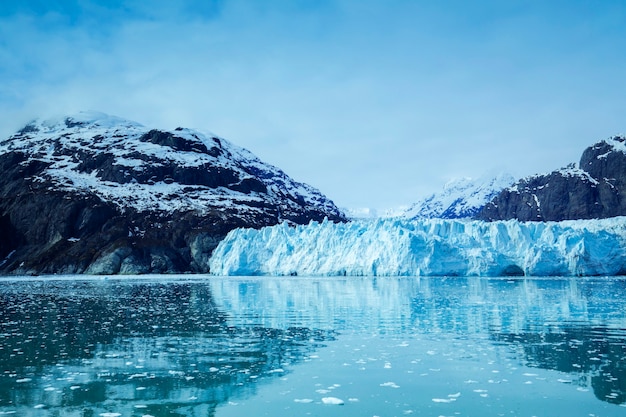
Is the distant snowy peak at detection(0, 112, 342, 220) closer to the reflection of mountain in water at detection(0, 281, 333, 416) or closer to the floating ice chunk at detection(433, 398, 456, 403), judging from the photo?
the reflection of mountain in water at detection(0, 281, 333, 416)

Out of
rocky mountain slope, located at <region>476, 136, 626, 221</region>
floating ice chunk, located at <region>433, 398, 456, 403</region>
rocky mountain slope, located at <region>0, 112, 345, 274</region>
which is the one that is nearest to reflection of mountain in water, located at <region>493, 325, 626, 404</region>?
floating ice chunk, located at <region>433, 398, 456, 403</region>

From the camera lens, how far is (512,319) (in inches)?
830

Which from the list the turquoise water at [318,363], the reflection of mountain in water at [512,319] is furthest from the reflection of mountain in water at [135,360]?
the reflection of mountain in water at [512,319]

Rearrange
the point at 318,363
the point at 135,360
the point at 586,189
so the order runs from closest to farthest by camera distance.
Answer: the point at 318,363 → the point at 135,360 → the point at 586,189

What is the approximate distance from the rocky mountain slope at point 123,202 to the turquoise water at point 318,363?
254 feet

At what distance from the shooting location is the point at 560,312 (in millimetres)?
23453

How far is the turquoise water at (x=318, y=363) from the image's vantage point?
9789 millimetres

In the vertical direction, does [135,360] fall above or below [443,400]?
above

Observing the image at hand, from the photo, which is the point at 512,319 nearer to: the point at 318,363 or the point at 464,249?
the point at 318,363

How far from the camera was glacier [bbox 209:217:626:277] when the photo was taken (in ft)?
191

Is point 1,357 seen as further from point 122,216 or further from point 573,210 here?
point 573,210

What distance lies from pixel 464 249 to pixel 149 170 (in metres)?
98.1

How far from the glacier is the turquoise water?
116 feet

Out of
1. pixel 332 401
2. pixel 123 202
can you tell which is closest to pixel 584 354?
pixel 332 401
